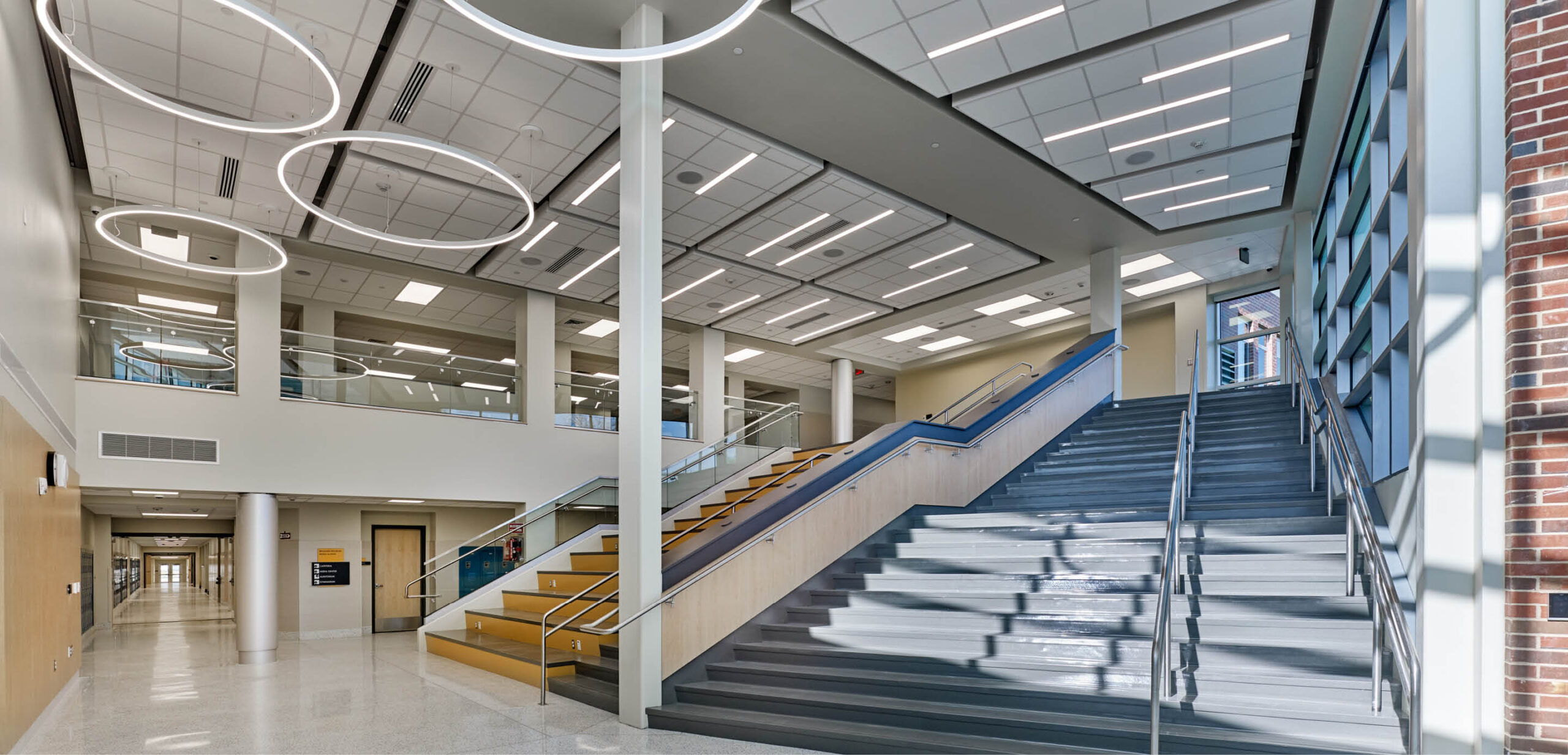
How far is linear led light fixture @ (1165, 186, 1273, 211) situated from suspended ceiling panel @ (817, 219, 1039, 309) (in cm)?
234

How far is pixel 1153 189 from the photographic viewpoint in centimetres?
1062

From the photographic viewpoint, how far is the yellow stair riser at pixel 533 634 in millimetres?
8656

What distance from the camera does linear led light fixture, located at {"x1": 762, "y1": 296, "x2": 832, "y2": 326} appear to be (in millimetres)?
15055

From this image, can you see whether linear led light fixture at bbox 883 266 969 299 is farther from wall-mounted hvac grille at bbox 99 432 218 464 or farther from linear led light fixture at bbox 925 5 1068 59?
wall-mounted hvac grille at bbox 99 432 218 464

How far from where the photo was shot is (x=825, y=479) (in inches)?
302

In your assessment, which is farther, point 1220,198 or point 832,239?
point 832,239

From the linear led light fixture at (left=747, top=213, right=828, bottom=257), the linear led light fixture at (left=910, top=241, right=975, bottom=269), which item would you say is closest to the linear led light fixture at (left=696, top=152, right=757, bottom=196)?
the linear led light fixture at (left=747, top=213, right=828, bottom=257)

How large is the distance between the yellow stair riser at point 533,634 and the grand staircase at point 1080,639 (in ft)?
7.70

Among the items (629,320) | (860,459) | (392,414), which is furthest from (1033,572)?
(392,414)

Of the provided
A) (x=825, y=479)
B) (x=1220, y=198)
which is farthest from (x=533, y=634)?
(x=1220, y=198)

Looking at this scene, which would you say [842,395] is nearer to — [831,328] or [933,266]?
[831,328]

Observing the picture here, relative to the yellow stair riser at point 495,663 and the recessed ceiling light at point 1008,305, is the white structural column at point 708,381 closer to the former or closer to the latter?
the recessed ceiling light at point 1008,305

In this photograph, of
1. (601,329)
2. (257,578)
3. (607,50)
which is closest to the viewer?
(607,50)

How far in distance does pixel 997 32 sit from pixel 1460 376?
14.7ft
